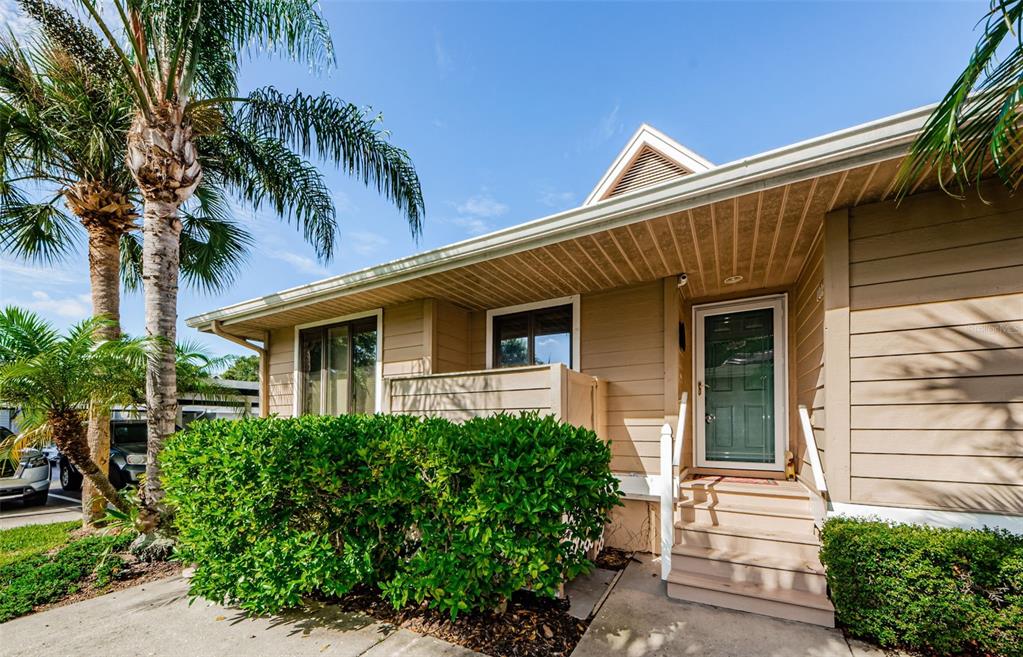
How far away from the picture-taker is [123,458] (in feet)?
25.8

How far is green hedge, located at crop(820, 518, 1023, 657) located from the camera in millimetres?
2391

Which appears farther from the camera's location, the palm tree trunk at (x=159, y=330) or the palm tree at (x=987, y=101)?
the palm tree trunk at (x=159, y=330)

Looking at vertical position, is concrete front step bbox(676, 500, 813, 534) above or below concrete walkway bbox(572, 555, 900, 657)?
above

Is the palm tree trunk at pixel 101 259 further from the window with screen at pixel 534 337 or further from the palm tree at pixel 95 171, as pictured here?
the window with screen at pixel 534 337

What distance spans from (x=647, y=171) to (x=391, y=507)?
757 cm

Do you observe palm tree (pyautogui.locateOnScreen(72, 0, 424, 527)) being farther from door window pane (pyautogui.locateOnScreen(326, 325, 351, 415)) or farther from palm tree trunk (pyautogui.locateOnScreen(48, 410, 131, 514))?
door window pane (pyautogui.locateOnScreen(326, 325, 351, 415))

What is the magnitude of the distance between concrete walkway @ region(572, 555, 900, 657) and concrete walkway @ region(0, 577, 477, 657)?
3.19 feet

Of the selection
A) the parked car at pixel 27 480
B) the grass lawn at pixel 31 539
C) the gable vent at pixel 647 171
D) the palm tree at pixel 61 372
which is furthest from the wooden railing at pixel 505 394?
the parked car at pixel 27 480

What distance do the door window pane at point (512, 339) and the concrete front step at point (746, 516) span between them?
8.33 ft

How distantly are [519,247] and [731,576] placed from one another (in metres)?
3.19

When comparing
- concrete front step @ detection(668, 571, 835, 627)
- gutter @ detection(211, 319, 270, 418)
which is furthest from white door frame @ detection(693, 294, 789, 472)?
gutter @ detection(211, 319, 270, 418)

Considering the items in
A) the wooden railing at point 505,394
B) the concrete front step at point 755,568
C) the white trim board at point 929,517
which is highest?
the wooden railing at point 505,394

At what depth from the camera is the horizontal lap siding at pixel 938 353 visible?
9.04ft

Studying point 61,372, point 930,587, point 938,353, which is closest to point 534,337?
point 938,353
